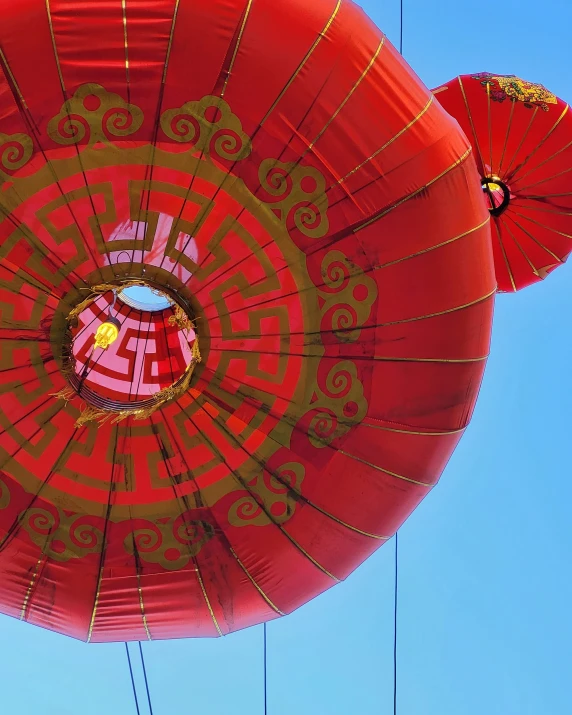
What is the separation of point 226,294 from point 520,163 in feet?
13.6

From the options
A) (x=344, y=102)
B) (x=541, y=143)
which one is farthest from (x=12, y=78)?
(x=541, y=143)

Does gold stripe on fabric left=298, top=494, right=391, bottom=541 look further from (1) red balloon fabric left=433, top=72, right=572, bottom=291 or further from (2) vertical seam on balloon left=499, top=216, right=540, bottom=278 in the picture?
(2) vertical seam on balloon left=499, top=216, right=540, bottom=278

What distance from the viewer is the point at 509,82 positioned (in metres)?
7.30

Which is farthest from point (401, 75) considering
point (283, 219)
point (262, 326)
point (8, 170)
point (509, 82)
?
point (509, 82)

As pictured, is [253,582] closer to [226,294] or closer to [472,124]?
[226,294]

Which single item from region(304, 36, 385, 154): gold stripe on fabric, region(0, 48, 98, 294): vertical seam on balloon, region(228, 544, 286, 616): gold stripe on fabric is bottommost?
region(228, 544, 286, 616): gold stripe on fabric

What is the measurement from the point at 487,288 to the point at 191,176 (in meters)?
2.17

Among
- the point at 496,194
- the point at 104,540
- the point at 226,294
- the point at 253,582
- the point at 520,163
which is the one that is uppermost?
the point at 520,163

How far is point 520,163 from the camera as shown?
7520 millimetres

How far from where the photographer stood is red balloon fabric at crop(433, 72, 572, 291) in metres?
7.20

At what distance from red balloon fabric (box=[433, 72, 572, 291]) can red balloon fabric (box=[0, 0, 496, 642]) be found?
2.63 metres

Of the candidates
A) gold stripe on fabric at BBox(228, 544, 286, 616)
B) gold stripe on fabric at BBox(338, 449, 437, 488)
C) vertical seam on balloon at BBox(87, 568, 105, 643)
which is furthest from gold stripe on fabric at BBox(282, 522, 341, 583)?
vertical seam on balloon at BBox(87, 568, 105, 643)

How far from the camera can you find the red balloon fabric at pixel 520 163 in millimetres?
7195

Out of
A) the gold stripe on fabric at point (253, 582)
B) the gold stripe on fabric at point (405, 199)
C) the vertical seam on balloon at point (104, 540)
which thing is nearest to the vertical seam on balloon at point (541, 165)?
the gold stripe on fabric at point (405, 199)
